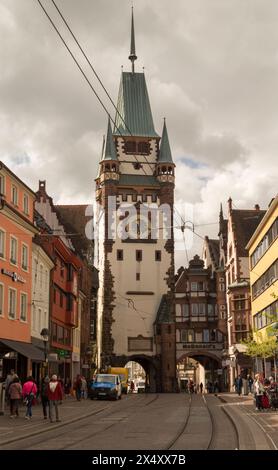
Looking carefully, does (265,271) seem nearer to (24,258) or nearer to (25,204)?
(24,258)

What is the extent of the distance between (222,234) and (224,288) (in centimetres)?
720

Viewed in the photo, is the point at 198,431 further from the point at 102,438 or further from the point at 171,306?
the point at 171,306

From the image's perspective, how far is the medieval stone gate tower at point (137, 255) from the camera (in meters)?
76.6

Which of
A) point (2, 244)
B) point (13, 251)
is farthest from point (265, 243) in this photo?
point (2, 244)

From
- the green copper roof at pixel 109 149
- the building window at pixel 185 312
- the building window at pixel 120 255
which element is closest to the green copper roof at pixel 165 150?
the green copper roof at pixel 109 149

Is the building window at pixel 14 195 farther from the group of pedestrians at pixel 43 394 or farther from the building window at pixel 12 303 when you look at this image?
the group of pedestrians at pixel 43 394

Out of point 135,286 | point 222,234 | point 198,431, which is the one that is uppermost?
point 222,234

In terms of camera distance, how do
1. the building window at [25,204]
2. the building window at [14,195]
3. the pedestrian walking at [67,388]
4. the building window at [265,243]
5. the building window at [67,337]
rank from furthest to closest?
the building window at [67,337] → the pedestrian walking at [67,388] → the building window at [265,243] → the building window at [25,204] → the building window at [14,195]

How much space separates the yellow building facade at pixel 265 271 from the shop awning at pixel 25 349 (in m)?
12.5

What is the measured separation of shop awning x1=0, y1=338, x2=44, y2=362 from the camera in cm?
3319

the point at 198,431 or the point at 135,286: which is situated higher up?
the point at 135,286
